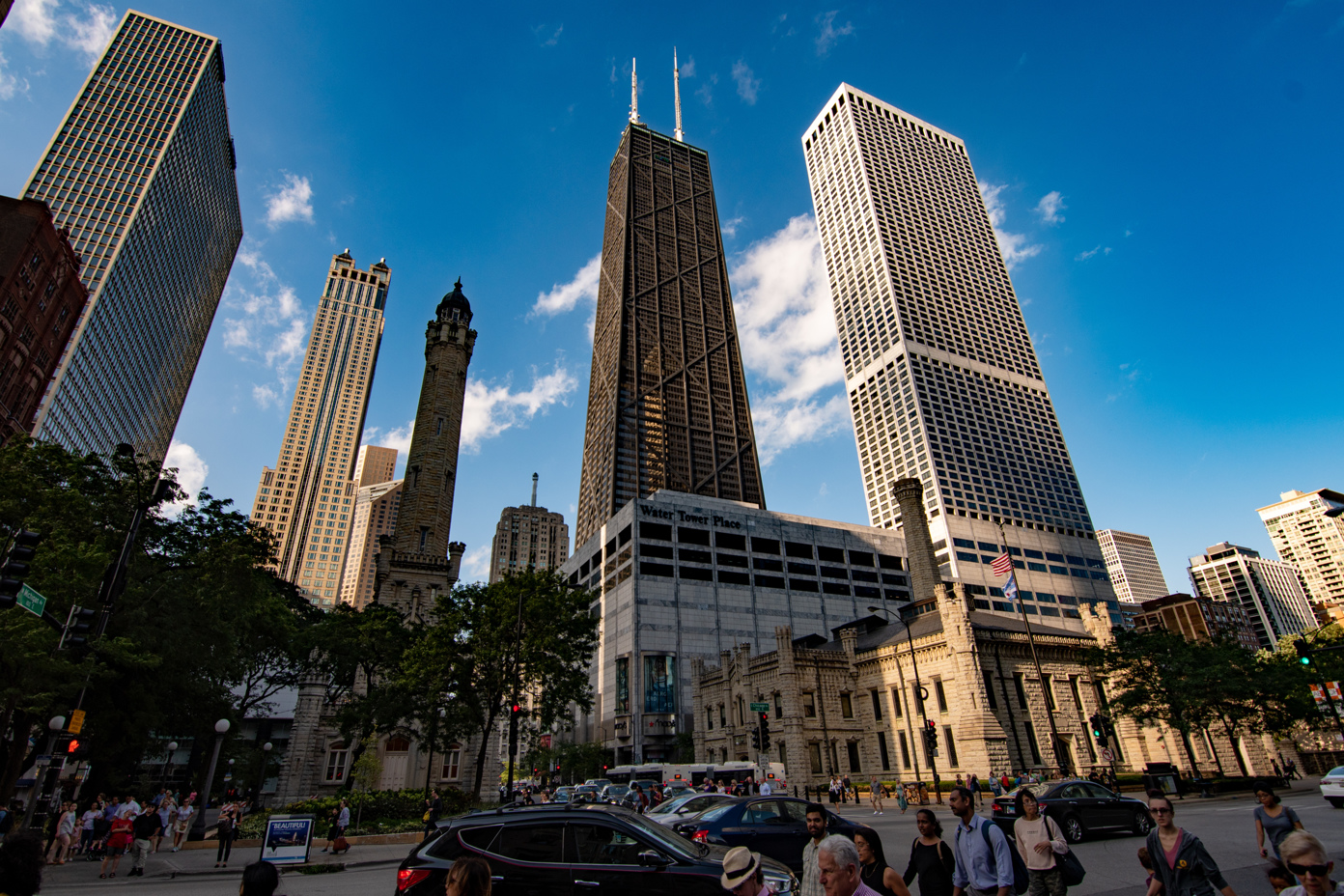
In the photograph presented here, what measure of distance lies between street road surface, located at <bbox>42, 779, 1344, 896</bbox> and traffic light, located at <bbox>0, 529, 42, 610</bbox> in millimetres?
6515

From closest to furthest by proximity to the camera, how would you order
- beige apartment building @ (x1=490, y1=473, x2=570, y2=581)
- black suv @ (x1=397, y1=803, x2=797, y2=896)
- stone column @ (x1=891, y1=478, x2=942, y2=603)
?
black suv @ (x1=397, y1=803, x2=797, y2=896) < stone column @ (x1=891, y1=478, x2=942, y2=603) < beige apartment building @ (x1=490, y1=473, x2=570, y2=581)

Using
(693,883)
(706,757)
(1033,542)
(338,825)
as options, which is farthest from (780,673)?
(1033,542)

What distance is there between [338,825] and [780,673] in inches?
1279

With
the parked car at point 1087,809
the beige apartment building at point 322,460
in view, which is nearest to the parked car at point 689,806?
the parked car at point 1087,809

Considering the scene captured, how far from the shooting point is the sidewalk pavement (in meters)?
17.7

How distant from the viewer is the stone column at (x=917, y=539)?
78625mm

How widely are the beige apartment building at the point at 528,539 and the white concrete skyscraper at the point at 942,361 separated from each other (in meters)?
92.6

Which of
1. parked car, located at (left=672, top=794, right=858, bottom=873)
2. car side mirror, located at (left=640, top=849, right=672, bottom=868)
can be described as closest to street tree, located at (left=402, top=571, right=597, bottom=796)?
parked car, located at (left=672, top=794, right=858, bottom=873)

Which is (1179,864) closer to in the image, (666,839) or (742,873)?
(742,873)

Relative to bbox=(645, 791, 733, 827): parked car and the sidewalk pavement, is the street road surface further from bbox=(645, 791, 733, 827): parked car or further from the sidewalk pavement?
bbox=(645, 791, 733, 827): parked car

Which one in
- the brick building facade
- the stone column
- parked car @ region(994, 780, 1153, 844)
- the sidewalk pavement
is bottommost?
the sidewalk pavement

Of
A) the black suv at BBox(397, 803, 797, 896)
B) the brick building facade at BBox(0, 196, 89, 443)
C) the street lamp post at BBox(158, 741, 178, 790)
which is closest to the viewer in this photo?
the black suv at BBox(397, 803, 797, 896)

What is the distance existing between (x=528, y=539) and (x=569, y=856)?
622ft

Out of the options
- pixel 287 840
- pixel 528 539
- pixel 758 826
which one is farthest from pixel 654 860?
pixel 528 539
